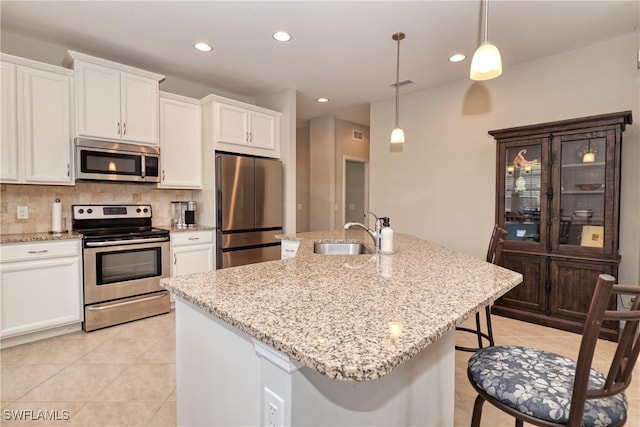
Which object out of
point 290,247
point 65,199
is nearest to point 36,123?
point 65,199

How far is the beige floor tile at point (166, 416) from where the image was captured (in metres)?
1.71

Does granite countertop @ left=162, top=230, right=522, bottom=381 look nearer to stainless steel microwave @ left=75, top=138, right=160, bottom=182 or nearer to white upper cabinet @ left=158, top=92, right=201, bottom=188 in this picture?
stainless steel microwave @ left=75, top=138, right=160, bottom=182

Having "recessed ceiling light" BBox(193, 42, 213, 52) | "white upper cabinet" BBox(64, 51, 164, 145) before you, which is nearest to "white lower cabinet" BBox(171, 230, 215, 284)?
"white upper cabinet" BBox(64, 51, 164, 145)

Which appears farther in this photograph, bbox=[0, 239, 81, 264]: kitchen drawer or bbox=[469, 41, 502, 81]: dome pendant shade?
bbox=[0, 239, 81, 264]: kitchen drawer

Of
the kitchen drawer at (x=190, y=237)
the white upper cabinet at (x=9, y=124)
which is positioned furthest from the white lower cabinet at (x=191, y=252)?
the white upper cabinet at (x=9, y=124)

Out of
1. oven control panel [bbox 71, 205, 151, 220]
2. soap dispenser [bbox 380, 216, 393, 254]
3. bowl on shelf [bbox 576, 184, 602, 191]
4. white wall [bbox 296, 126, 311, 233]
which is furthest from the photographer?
white wall [bbox 296, 126, 311, 233]

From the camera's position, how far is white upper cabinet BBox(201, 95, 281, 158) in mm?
3592

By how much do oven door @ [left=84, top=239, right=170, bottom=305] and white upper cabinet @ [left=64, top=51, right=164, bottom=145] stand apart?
108 cm

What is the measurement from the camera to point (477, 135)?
3664mm

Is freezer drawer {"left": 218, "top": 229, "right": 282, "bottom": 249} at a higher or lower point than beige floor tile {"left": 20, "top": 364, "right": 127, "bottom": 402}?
higher

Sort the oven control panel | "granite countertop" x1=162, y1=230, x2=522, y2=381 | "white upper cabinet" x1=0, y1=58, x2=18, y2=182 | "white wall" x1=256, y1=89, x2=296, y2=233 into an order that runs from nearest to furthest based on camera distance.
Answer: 1. "granite countertop" x1=162, y1=230, x2=522, y2=381
2. "white upper cabinet" x1=0, y1=58, x2=18, y2=182
3. the oven control panel
4. "white wall" x1=256, y1=89, x2=296, y2=233

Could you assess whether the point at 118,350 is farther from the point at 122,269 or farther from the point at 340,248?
the point at 340,248

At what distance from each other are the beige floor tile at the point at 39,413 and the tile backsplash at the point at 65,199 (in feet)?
5.68

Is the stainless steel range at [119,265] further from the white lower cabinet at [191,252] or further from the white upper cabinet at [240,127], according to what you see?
the white upper cabinet at [240,127]
